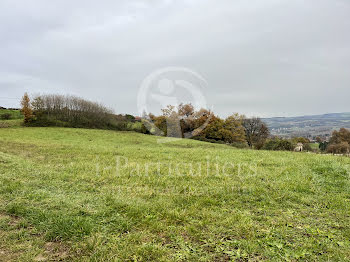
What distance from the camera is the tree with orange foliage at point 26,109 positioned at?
3762 centimetres

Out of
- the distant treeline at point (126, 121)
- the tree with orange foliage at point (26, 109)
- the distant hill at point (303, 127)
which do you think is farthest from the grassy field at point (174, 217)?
the tree with orange foliage at point (26, 109)

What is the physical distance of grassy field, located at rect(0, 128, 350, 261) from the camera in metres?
2.72

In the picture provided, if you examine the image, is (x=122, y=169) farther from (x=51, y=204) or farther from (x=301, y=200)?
(x=301, y=200)

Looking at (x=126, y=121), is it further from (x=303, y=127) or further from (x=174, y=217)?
(x=303, y=127)

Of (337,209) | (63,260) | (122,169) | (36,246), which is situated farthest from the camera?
(122,169)

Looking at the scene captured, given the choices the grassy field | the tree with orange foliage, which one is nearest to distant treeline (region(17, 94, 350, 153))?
the tree with orange foliage

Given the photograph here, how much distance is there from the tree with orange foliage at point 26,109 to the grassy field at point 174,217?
38758 mm

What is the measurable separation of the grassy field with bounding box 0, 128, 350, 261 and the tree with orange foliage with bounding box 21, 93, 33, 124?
3876 cm

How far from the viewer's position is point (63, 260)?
255 cm

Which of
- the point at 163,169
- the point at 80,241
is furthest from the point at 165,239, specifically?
the point at 163,169

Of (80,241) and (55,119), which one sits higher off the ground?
(55,119)

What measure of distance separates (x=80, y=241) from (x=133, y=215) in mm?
1013

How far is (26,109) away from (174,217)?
Answer: 44.2 m

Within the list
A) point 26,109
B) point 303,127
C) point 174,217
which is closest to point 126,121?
point 26,109
